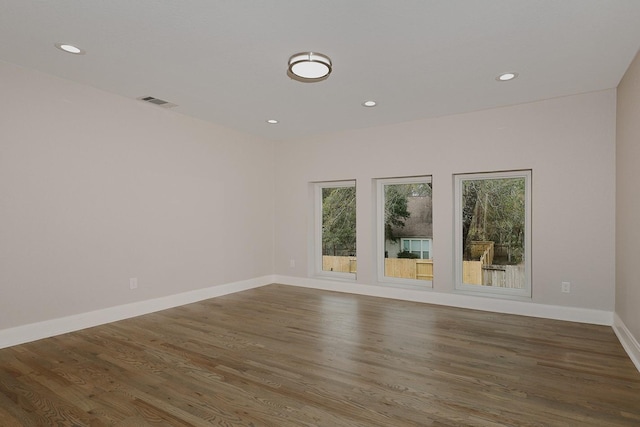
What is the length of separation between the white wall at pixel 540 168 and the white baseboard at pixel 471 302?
79 millimetres

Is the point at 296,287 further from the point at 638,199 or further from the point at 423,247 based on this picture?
the point at 638,199

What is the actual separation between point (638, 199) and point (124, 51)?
427 centimetres

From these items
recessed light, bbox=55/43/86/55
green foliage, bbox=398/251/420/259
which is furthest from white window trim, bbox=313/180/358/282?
recessed light, bbox=55/43/86/55

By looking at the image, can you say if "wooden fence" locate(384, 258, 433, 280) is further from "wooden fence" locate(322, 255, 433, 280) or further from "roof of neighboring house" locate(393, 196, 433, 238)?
"roof of neighboring house" locate(393, 196, 433, 238)

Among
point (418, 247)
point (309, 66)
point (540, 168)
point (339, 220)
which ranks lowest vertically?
point (418, 247)

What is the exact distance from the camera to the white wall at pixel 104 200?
324 cm

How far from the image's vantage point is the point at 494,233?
4.57m

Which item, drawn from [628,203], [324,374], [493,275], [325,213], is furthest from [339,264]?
[628,203]

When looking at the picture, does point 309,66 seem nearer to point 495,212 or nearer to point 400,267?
point 495,212

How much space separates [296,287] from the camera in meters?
5.83

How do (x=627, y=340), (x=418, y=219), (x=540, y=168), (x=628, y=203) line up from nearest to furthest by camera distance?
(x=627, y=340)
(x=628, y=203)
(x=540, y=168)
(x=418, y=219)

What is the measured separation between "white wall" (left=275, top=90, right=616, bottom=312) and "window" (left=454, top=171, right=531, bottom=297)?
0.17 metres

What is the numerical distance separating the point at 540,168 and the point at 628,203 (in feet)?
3.42

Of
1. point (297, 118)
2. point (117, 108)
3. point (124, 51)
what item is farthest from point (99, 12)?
point (297, 118)
